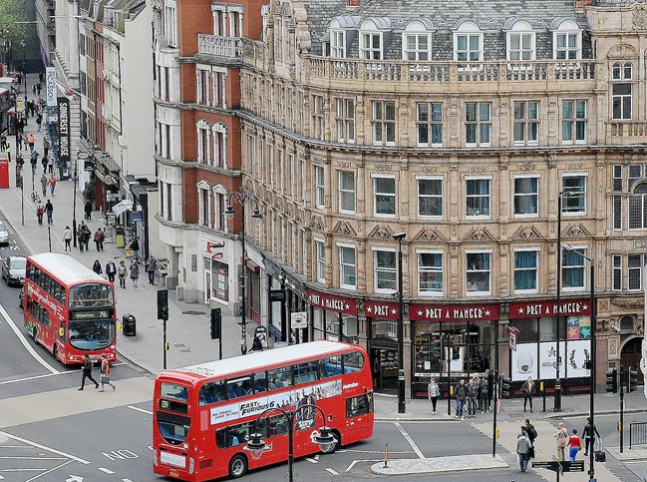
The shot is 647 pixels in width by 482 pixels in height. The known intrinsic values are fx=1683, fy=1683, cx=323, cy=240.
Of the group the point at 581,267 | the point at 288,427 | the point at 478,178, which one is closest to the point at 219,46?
the point at 478,178

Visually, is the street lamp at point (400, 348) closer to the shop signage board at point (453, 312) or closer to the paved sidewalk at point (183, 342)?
the paved sidewalk at point (183, 342)

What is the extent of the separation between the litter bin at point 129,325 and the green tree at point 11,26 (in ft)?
329

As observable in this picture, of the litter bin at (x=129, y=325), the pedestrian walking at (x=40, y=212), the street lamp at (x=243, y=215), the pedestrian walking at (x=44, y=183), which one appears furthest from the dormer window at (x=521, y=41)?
the pedestrian walking at (x=44, y=183)

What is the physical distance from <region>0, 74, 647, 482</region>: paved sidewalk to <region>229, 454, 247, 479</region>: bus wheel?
583 centimetres

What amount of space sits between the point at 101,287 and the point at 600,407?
940 inches

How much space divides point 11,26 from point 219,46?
101374 millimetres

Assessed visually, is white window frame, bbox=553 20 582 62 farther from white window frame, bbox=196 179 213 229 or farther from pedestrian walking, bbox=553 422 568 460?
white window frame, bbox=196 179 213 229

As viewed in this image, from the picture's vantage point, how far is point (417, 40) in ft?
242

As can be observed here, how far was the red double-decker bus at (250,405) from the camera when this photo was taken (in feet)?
199

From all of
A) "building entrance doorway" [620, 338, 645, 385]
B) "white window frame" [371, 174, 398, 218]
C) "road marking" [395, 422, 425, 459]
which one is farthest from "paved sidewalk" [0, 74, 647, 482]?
"white window frame" [371, 174, 398, 218]

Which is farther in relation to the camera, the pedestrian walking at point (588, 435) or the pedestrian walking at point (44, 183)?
the pedestrian walking at point (44, 183)

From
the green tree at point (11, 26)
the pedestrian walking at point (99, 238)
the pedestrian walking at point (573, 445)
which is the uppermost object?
the green tree at point (11, 26)

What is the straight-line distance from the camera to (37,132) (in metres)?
162

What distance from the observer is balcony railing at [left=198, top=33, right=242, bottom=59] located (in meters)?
89.5
